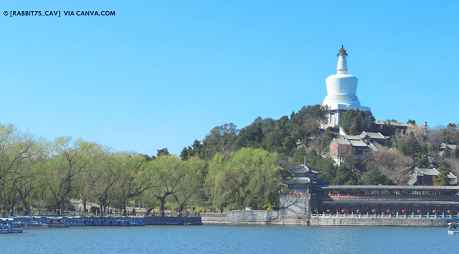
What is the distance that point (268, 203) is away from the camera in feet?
250

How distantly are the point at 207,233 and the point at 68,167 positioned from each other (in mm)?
17436

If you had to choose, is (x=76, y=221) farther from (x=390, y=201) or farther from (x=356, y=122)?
(x=356, y=122)

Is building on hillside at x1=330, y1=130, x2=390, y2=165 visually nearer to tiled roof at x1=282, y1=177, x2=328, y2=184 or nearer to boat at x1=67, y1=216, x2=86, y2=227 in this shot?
tiled roof at x1=282, y1=177, x2=328, y2=184

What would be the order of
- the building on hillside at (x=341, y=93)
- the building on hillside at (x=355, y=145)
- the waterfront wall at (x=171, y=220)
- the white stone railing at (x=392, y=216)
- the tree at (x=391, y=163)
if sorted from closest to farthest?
the white stone railing at (x=392, y=216) → the waterfront wall at (x=171, y=220) → the tree at (x=391, y=163) → the building on hillside at (x=355, y=145) → the building on hillside at (x=341, y=93)

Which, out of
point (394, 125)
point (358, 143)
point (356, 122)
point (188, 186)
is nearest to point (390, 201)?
point (188, 186)

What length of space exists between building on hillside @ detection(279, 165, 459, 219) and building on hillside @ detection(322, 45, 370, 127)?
4386 centimetres

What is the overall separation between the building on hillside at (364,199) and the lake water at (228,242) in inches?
464

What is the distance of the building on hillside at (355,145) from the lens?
9631 cm

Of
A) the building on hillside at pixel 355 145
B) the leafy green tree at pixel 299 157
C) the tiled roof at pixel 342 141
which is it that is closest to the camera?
the leafy green tree at pixel 299 157

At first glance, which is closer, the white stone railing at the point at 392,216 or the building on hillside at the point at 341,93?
the white stone railing at the point at 392,216

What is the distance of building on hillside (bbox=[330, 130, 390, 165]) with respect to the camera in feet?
316

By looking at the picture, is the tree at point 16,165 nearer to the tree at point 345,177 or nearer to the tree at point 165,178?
the tree at point 165,178

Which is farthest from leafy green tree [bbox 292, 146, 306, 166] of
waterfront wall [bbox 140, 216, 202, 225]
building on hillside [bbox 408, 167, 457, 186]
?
waterfront wall [bbox 140, 216, 202, 225]

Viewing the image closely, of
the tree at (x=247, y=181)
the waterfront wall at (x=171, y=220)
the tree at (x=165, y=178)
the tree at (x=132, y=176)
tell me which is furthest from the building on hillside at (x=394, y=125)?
the tree at (x=132, y=176)
